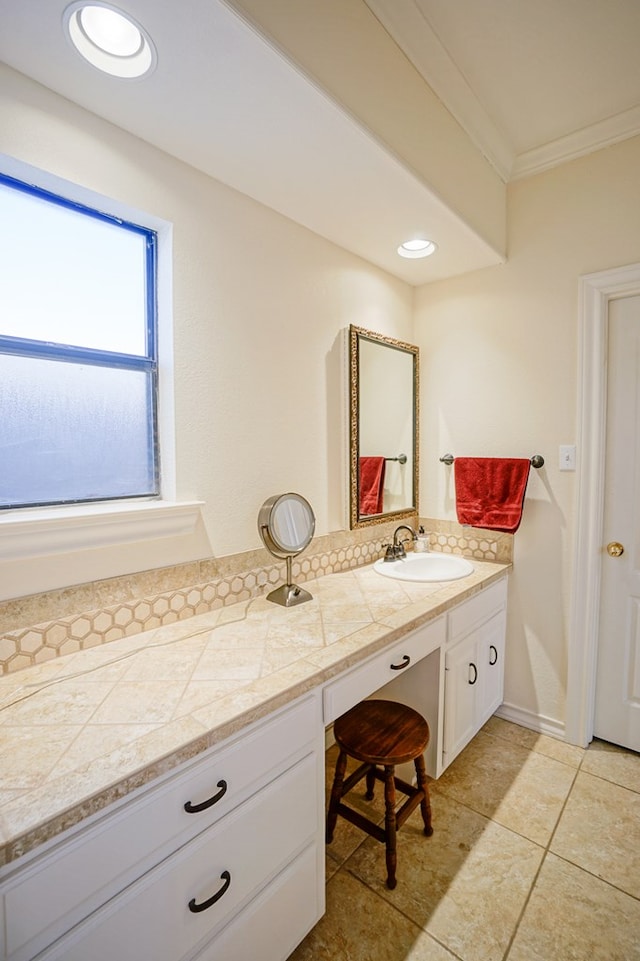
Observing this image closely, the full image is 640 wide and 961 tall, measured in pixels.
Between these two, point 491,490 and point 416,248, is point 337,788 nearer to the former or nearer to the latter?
point 491,490

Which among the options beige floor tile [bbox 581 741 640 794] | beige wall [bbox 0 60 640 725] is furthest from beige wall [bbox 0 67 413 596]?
beige floor tile [bbox 581 741 640 794]

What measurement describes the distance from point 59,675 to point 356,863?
1167 millimetres

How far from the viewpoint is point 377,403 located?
2184 millimetres

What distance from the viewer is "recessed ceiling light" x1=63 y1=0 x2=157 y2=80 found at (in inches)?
37.6

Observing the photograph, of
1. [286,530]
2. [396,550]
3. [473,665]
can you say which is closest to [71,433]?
[286,530]

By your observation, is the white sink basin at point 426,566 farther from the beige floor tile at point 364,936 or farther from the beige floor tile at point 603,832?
the beige floor tile at point 364,936

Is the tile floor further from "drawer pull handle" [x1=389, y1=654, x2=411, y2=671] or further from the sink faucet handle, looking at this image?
the sink faucet handle

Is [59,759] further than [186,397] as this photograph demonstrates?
No

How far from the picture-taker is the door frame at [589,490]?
190 cm

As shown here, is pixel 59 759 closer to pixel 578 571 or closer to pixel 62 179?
pixel 62 179

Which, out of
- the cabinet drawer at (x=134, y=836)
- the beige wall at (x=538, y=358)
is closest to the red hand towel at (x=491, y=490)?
the beige wall at (x=538, y=358)

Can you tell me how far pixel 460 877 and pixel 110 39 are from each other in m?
2.49

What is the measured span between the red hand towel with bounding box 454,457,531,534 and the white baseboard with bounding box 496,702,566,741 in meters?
0.91

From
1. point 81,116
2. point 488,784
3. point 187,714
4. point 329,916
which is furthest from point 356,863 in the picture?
point 81,116
